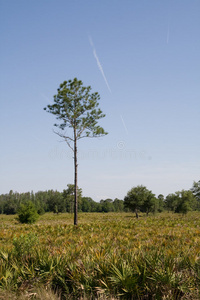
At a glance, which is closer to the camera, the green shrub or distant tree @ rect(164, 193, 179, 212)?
the green shrub

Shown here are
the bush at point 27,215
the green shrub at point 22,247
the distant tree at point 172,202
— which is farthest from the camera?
the distant tree at point 172,202

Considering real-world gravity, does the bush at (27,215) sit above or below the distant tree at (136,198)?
below

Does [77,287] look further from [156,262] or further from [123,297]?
[156,262]

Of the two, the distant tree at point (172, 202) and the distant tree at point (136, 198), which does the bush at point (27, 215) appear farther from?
the distant tree at point (172, 202)

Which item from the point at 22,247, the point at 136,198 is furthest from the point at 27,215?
the point at 136,198

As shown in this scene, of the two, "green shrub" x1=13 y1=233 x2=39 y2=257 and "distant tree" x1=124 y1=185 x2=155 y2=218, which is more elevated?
"distant tree" x1=124 y1=185 x2=155 y2=218

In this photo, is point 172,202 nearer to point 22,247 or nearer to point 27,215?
point 27,215

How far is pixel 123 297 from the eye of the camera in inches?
193

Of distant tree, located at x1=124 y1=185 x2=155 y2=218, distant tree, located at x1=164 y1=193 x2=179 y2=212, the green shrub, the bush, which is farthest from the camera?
distant tree, located at x1=164 y1=193 x2=179 y2=212

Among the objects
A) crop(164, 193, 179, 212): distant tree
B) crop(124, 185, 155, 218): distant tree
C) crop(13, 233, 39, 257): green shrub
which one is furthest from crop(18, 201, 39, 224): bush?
crop(164, 193, 179, 212): distant tree

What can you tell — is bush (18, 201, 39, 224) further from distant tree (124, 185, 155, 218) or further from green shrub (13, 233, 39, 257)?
distant tree (124, 185, 155, 218)

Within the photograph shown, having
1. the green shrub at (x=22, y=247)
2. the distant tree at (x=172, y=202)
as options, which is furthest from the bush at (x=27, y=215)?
the distant tree at (x=172, y=202)

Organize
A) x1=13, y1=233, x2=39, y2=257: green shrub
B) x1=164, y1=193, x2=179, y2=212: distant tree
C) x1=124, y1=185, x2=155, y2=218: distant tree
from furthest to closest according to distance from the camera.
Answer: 1. x1=164, y1=193, x2=179, y2=212: distant tree
2. x1=124, y1=185, x2=155, y2=218: distant tree
3. x1=13, y1=233, x2=39, y2=257: green shrub

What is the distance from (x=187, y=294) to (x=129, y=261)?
1.56 meters
